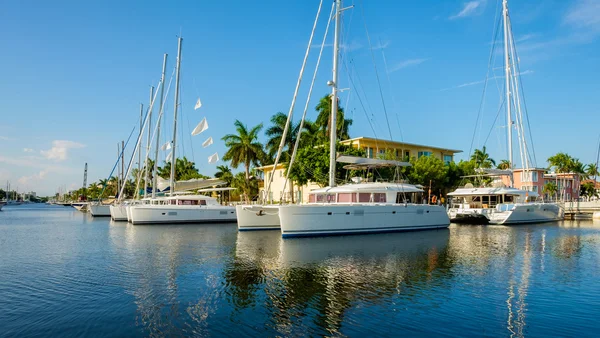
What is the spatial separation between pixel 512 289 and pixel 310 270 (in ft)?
21.3

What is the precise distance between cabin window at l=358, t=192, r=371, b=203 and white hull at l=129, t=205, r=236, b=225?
654 inches

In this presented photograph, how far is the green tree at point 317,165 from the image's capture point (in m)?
40.5

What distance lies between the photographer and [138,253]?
63.4 feet

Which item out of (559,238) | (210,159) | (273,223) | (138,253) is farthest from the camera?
(210,159)

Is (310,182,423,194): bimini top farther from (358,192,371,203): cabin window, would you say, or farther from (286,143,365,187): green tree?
(286,143,365,187): green tree

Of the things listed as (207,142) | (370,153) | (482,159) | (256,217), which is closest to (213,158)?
(207,142)

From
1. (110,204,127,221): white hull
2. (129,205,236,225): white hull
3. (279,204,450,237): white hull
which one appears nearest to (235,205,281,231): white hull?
(279,204,450,237): white hull

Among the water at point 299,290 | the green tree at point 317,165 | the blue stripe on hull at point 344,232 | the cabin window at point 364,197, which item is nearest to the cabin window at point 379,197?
the cabin window at point 364,197

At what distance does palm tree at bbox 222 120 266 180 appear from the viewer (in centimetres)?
5597

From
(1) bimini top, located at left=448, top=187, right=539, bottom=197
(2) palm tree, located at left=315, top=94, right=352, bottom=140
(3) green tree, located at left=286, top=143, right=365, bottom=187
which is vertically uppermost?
(2) palm tree, located at left=315, top=94, right=352, bottom=140

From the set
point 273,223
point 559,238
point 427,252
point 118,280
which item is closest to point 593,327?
point 427,252

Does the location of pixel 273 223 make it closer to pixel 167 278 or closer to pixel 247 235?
pixel 247 235

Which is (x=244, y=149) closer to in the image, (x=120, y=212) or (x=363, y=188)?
(x=120, y=212)

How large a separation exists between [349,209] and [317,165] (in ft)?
52.1
